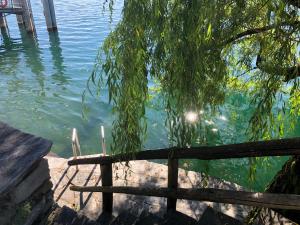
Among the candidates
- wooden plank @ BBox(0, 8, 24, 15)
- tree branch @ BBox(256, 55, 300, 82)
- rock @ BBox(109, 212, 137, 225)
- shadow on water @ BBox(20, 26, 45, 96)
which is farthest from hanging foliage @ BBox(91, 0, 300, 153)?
wooden plank @ BBox(0, 8, 24, 15)

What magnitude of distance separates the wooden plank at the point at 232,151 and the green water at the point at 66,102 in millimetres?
2062

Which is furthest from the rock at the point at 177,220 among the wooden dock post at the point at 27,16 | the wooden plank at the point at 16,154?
the wooden dock post at the point at 27,16

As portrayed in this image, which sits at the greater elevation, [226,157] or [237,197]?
[226,157]

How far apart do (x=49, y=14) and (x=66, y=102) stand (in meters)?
13.5

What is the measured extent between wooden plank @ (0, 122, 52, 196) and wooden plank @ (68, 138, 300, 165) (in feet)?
3.11

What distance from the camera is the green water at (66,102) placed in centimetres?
1209

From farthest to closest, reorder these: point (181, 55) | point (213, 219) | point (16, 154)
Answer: point (213, 219) → point (16, 154) → point (181, 55)

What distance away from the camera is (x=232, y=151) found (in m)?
3.20

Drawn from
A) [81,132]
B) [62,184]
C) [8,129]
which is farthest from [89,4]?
[8,129]

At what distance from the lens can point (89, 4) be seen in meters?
41.2

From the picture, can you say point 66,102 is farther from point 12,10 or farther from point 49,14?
point 12,10

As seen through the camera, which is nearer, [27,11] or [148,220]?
[148,220]

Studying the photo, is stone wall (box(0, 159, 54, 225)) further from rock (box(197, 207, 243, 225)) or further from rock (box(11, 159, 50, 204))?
rock (box(197, 207, 243, 225))

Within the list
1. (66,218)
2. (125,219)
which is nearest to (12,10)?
(66,218)
